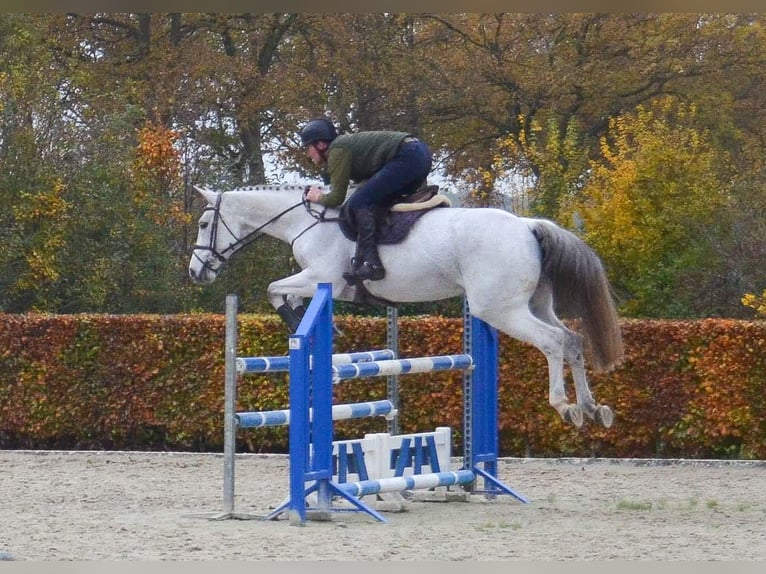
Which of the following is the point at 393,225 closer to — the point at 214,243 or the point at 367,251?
the point at 367,251

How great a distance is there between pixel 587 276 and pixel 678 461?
3.93m

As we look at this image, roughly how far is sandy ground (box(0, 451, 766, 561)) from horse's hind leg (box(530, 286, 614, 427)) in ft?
1.95

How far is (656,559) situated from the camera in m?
4.81

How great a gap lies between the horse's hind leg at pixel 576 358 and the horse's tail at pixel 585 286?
0.41 ft

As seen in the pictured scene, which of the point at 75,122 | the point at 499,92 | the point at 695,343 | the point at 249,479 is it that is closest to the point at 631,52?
the point at 499,92

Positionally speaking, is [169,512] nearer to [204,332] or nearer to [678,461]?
[204,332]

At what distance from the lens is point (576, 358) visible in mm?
6746

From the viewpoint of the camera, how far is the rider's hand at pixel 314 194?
272 inches

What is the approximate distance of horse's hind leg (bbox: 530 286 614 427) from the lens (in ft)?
21.4

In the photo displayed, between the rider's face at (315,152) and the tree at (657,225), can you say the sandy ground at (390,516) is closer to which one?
the rider's face at (315,152)

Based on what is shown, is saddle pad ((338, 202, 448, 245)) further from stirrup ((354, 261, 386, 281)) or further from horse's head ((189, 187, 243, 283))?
horse's head ((189, 187, 243, 283))

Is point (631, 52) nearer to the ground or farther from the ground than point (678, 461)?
farther from the ground

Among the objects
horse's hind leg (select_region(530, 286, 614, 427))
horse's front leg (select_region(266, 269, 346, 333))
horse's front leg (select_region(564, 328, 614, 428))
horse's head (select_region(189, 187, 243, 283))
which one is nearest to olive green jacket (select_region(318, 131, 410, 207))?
horse's front leg (select_region(266, 269, 346, 333))

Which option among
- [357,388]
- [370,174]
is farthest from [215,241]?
[357,388]
